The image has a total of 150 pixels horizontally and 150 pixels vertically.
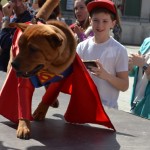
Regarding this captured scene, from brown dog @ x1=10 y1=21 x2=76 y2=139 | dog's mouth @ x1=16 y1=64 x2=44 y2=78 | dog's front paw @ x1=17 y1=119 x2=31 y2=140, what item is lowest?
dog's front paw @ x1=17 y1=119 x2=31 y2=140

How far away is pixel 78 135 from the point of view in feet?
7.72

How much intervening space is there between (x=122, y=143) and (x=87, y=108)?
325mm

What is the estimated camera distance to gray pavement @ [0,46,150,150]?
2.13 metres

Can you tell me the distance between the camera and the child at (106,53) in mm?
2762

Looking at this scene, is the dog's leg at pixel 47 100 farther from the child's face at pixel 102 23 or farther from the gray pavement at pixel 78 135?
the child's face at pixel 102 23

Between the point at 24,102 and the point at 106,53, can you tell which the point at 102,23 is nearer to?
the point at 106,53

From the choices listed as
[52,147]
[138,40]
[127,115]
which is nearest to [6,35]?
[127,115]

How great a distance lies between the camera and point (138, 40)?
651 inches

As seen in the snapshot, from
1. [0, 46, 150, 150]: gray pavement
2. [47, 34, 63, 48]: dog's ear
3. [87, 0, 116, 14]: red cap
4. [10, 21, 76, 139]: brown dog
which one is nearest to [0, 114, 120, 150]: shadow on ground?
[0, 46, 150, 150]: gray pavement

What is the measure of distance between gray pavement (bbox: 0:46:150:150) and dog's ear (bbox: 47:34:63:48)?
16.5 inches

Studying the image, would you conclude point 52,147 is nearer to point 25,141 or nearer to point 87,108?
point 25,141

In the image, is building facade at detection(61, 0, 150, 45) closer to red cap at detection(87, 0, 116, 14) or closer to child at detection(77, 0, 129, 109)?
child at detection(77, 0, 129, 109)

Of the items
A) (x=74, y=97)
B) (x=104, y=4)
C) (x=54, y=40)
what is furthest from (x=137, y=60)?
(x=54, y=40)

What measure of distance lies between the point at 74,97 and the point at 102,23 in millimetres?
506
